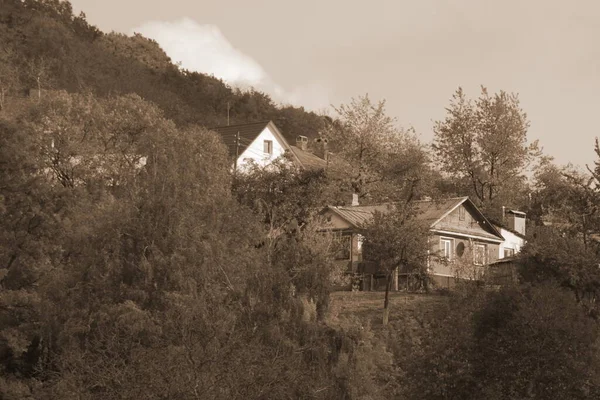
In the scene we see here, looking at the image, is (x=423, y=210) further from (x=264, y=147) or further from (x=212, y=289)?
(x=212, y=289)

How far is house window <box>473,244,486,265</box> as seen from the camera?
50.5m

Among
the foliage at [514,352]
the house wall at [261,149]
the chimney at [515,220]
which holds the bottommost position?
the foliage at [514,352]

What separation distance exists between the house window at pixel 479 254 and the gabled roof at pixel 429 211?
168 cm

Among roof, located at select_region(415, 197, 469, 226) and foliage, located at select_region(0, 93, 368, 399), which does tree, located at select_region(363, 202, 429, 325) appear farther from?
roof, located at select_region(415, 197, 469, 226)

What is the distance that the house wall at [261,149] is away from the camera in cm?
6731

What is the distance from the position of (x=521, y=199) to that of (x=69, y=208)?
36.5 m

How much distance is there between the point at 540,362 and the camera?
2797 cm

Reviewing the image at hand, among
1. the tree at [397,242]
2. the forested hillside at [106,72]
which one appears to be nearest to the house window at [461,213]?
the tree at [397,242]

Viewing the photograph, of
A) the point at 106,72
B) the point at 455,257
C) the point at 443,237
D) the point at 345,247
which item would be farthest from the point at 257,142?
the point at 106,72

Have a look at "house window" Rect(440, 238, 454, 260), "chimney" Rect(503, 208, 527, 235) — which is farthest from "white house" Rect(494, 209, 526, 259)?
"house window" Rect(440, 238, 454, 260)

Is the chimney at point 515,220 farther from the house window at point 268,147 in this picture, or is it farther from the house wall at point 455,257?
the house window at point 268,147

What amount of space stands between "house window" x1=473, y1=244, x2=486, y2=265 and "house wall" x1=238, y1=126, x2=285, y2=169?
1625cm

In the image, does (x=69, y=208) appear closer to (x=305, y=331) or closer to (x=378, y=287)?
(x=305, y=331)

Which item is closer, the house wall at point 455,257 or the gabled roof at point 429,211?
the house wall at point 455,257
